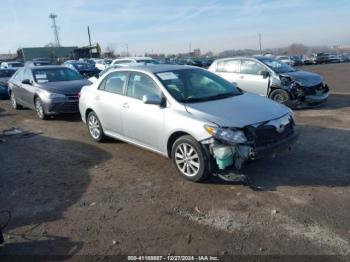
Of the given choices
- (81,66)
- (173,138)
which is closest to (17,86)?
(173,138)

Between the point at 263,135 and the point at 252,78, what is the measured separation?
6.58m

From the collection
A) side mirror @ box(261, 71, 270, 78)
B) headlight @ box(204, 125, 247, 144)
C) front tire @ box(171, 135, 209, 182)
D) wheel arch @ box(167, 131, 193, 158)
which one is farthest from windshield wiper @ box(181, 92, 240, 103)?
side mirror @ box(261, 71, 270, 78)

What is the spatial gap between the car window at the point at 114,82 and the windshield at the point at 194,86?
0.93 m

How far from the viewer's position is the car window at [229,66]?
11777mm

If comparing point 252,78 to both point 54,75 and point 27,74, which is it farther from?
point 27,74

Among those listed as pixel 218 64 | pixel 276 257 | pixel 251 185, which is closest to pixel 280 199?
pixel 251 185

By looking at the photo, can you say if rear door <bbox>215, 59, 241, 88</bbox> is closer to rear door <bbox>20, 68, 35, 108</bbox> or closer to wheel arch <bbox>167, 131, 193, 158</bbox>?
rear door <bbox>20, 68, 35, 108</bbox>

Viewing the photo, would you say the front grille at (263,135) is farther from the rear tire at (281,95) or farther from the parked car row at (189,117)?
the rear tire at (281,95)

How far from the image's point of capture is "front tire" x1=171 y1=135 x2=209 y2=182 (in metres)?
4.93

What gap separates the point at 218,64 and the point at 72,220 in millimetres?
9310

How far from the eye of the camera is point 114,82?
679cm

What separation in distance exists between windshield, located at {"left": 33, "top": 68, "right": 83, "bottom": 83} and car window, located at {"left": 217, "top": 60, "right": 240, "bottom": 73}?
4789 mm

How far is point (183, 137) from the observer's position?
5172 millimetres

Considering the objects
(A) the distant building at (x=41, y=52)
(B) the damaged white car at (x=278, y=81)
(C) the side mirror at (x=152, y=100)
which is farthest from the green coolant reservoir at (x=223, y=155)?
(A) the distant building at (x=41, y=52)
